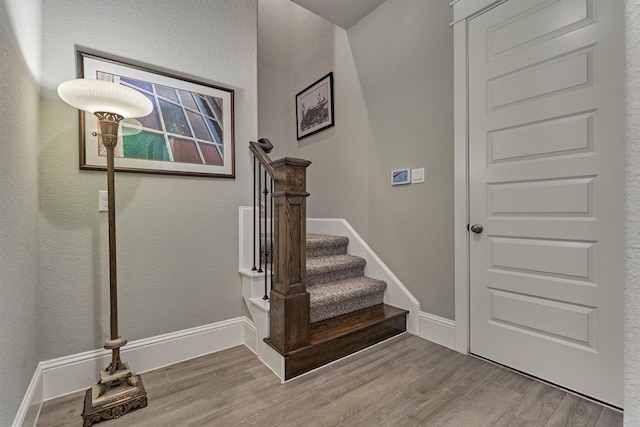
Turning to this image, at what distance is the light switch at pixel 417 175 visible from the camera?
230 cm

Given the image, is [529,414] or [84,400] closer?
[529,414]

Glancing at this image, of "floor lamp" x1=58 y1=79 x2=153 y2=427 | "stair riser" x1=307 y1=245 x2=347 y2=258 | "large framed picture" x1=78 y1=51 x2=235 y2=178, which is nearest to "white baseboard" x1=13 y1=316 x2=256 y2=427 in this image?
"floor lamp" x1=58 y1=79 x2=153 y2=427

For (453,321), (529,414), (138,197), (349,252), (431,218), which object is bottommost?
(529,414)

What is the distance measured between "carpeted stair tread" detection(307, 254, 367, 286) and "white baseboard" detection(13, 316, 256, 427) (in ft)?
2.03

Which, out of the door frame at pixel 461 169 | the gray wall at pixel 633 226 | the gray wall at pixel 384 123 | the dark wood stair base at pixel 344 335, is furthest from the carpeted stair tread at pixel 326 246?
the gray wall at pixel 633 226

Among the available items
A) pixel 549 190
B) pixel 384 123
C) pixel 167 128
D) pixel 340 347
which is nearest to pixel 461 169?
pixel 549 190

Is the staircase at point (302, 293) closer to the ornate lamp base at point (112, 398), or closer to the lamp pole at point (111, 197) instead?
the ornate lamp base at point (112, 398)

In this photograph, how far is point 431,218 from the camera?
224cm

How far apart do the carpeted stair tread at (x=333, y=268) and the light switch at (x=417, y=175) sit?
2.96 ft

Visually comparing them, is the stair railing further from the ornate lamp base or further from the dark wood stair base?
the ornate lamp base

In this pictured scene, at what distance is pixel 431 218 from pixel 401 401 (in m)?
1.28

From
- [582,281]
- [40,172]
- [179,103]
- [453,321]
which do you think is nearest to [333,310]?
[453,321]

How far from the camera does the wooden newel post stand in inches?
69.1

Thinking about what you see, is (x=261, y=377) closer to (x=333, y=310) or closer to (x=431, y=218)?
(x=333, y=310)
